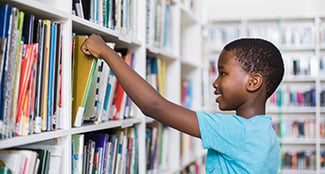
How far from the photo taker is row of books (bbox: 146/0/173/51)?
82.3 inches

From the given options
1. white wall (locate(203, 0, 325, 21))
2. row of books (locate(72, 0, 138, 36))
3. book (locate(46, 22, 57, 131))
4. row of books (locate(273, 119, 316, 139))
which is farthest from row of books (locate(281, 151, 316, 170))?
book (locate(46, 22, 57, 131))

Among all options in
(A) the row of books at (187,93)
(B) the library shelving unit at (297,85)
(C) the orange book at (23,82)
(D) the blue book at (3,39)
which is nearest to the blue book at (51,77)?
(C) the orange book at (23,82)

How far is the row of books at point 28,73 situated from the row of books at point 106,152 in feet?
0.50

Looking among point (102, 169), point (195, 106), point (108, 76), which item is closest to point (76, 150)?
point (102, 169)

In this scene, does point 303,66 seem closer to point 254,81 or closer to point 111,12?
point 111,12

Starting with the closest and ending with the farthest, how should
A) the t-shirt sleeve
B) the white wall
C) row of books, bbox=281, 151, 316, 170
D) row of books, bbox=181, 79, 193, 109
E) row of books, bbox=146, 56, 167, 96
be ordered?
the t-shirt sleeve → row of books, bbox=146, 56, 167, 96 → row of books, bbox=181, 79, 193, 109 → row of books, bbox=281, 151, 316, 170 → the white wall

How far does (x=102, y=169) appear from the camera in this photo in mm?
1573

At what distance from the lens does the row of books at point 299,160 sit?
4828 millimetres

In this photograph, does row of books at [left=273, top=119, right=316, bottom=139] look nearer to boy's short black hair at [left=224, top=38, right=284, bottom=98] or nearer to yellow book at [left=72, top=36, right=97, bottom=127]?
boy's short black hair at [left=224, top=38, right=284, bottom=98]

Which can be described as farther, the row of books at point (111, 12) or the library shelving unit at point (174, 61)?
the library shelving unit at point (174, 61)

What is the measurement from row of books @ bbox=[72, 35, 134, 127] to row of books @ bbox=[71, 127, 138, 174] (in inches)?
2.5

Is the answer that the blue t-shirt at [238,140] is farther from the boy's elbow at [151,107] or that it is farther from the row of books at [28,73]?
the row of books at [28,73]

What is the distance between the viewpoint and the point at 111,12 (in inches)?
66.5

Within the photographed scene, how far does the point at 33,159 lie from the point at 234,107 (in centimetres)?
62
